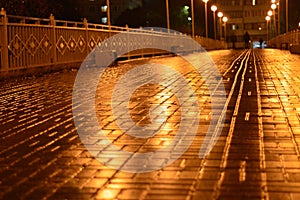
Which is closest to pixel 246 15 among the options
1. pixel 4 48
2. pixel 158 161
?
pixel 4 48

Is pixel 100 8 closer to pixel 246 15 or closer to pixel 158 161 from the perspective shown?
pixel 246 15

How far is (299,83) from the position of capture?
1594 cm

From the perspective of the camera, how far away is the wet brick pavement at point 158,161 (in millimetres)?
5203

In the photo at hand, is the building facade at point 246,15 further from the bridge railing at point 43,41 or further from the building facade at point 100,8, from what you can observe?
the bridge railing at point 43,41

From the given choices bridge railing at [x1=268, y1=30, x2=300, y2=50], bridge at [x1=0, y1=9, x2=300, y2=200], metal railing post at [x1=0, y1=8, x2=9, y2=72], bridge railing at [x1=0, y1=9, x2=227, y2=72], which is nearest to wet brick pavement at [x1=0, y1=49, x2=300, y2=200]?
bridge at [x1=0, y1=9, x2=300, y2=200]

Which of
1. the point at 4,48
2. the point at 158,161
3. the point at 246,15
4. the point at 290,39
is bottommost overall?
the point at 158,161

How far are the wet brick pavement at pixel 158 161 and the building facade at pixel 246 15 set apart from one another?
165 meters

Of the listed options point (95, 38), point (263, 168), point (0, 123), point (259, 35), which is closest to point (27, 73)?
point (95, 38)

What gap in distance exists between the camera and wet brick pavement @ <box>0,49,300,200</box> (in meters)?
5.20

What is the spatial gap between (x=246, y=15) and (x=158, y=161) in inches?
6831

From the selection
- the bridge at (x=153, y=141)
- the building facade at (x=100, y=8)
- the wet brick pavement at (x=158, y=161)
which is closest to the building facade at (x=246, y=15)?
the building facade at (x=100, y=8)

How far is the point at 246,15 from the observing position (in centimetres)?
17625

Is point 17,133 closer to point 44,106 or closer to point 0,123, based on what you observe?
point 0,123

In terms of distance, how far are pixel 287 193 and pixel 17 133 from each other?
4.44 metres
